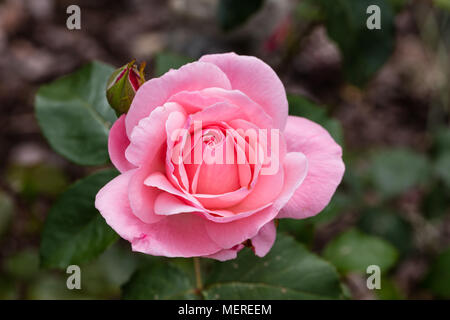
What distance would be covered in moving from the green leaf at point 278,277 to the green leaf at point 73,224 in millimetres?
285

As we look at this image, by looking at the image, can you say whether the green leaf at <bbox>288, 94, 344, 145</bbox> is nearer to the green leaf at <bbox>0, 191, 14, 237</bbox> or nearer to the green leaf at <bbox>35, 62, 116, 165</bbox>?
the green leaf at <bbox>35, 62, 116, 165</bbox>

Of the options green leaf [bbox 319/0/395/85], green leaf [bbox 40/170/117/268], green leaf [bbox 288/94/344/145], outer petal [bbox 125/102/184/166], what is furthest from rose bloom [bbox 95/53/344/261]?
green leaf [bbox 319/0/395/85]

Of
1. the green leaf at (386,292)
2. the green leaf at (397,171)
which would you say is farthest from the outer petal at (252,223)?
the green leaf at (397,171)

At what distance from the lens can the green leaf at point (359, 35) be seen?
1276mm

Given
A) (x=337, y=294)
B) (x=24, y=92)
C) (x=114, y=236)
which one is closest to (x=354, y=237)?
(x=337, y=294)

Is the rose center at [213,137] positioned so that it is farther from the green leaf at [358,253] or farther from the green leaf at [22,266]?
the green leaf at [22,266]

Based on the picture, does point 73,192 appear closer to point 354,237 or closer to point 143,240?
point 143,240

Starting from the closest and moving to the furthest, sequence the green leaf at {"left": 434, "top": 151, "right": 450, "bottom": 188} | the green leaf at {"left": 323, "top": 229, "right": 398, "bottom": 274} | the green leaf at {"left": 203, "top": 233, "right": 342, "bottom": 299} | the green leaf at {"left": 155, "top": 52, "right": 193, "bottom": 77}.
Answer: the green leaf at {"left": 203, "top": 233, "right": 342, "bottom": 299} < the green leaf at {"left": 155, "top": 52, "right": 193, "bottom": 77} < the green leaf at {"left": 323, "top": 229, "right": 398, "bottom": 274} < the green leaf at {"left": 434, "top": 151, "right": 450, "bottom": 188}

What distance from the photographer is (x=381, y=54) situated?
1326 mm

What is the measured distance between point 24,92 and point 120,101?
1.85m

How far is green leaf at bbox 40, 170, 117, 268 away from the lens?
3.07 feet

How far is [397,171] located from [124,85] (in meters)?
1.52

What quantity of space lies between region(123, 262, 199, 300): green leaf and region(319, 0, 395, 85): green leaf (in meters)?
0.80

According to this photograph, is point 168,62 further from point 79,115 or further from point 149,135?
point 149,135
